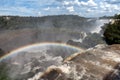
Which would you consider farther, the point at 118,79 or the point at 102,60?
the point at 102,60

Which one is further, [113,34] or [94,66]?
[113,34]

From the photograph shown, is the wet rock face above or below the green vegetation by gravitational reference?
above

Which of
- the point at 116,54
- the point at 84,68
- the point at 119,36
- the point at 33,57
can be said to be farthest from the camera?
the point at 33,57

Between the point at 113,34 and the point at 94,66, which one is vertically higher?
the point at 94,66

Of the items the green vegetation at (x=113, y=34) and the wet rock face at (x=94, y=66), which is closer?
the wet rock face at (x=94, y=66)

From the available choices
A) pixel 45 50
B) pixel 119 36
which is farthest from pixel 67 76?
pixel 45 50

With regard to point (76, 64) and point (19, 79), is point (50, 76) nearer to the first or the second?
point (76, 64)

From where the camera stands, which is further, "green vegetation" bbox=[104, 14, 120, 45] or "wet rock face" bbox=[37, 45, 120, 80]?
"green vegetation" bbox=[104, 14, 120, 45]

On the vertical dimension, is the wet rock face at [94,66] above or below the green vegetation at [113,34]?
above
